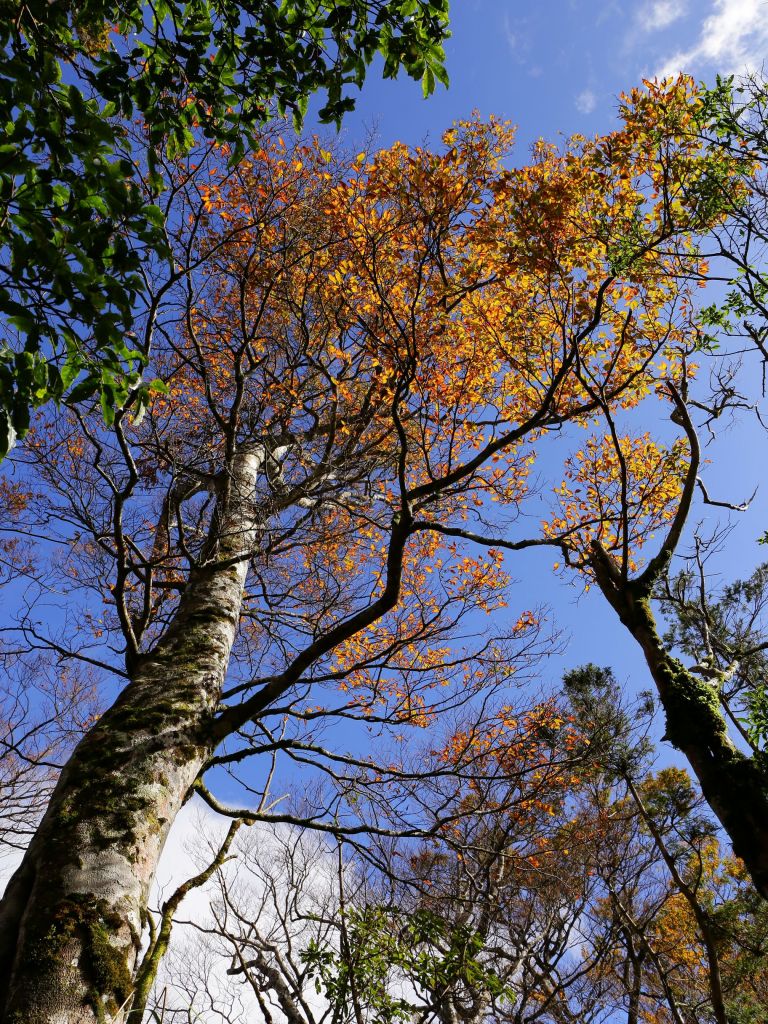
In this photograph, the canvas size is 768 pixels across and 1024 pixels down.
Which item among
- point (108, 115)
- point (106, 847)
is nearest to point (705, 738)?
point (106, 847)

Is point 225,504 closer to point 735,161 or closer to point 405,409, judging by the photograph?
point 405,409

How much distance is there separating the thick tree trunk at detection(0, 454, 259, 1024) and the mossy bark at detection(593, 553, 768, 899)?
333 centimetres

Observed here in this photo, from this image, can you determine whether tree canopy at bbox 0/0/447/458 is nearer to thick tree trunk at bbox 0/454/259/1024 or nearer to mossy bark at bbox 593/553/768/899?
thick tree trunk at bbox 0/454/259/1024

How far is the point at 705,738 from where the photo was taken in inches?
168

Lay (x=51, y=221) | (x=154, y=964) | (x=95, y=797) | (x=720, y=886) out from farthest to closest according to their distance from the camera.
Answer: (x=720, y=886)
(x=154, y=964)
(x=95, y=797)
(x=51, y=221)

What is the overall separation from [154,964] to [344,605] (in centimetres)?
317

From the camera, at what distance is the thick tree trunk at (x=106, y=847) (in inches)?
83.2

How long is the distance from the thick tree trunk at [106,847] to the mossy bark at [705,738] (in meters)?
3.33

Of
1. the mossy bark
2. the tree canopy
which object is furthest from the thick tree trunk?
the mossy bark

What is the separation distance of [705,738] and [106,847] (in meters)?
3.94

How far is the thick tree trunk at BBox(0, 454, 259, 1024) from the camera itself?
2113 millimetres

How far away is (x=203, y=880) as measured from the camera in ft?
12.2

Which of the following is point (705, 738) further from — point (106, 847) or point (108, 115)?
point (108, 115)

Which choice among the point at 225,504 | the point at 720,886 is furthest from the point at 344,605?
the point at 720,886
